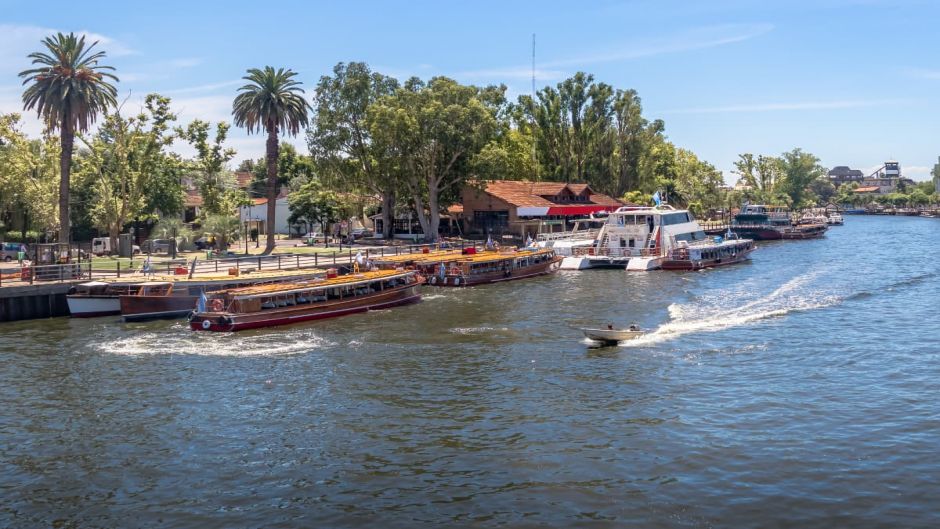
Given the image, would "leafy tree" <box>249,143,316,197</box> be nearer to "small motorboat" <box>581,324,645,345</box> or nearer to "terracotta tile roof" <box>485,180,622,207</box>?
"terracotta tile roof" <box>485,180,622,207</box>

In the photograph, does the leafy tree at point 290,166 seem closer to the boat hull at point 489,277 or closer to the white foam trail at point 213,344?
the boat hull at point 489,277

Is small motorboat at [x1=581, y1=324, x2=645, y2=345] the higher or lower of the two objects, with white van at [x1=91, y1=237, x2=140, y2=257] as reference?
lower

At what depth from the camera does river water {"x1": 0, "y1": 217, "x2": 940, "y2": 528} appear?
760 inches

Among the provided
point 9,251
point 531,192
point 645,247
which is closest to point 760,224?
point 531,192

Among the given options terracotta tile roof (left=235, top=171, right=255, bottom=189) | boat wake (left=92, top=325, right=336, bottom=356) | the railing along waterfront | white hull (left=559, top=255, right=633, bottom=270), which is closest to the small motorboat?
boat wake (left=92, top=325, right=336, bottom=356)

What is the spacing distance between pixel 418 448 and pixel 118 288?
3174cm

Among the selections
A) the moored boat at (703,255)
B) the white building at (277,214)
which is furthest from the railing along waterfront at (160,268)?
the white building at (277,214)

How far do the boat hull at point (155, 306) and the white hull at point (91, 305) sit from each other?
1.88 meters

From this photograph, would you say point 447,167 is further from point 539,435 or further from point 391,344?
point 539,435

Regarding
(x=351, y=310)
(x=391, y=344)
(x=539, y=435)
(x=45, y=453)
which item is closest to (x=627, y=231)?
(x=351, y=310)

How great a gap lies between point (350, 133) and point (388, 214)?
1123 centimetres

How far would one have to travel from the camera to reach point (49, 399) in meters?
28.9

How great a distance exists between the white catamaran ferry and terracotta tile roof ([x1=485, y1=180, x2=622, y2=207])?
21.2 m

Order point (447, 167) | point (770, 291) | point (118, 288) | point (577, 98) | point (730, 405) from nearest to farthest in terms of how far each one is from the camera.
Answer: point (730, 405)
point (118, 288)
point (770, 291)
point (447, 167)
point (577, 98)
